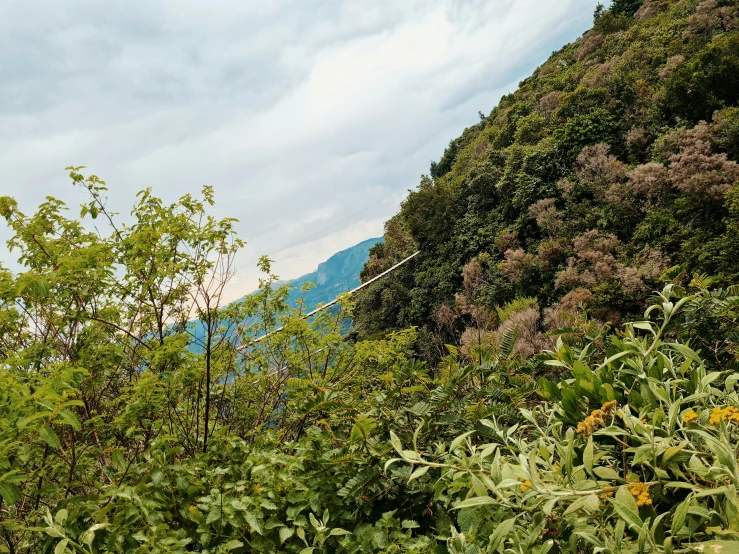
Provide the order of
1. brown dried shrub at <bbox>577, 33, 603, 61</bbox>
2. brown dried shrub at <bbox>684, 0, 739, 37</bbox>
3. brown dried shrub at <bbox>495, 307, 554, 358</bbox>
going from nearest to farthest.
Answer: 1. brown dried shrub at <bbox>495, 307, 554, 358</bbox>
2. brown dried shrub at <bbox>684, 0, 739, 37</bbox>
3. brown dried shrub at <bbox>577, 33, 603, 61</bbox>

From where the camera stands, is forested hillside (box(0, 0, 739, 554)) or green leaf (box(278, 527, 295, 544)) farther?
green leaf (box(278, 527, 295, 544))

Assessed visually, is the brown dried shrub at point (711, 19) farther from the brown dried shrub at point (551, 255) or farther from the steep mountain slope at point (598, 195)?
the brown dried shrub at point (551, 255)

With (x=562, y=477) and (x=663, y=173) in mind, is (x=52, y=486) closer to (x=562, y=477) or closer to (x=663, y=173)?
(x=562, y=477)

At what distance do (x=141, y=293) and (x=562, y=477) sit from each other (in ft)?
8.93

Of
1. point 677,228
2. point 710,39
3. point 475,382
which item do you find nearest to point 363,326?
point 677,228

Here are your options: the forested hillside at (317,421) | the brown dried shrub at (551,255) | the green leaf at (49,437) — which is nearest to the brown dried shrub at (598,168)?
the brown dried shrub at (551,255)

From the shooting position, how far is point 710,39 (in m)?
17.9

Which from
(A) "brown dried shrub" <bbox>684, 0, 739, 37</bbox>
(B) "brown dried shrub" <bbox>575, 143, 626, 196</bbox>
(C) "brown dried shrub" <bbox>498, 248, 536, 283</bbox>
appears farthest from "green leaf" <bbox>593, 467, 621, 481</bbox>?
(A) "brown dried shrub" <bbox>684, 0, 739, 37</bbox>

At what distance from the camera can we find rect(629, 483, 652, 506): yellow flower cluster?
76 centimetres

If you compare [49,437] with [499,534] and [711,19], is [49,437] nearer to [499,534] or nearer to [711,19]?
[499,534]

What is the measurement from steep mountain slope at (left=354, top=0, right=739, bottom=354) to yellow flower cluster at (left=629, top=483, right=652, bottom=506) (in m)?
10.0

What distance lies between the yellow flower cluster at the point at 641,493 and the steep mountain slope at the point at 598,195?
1003 cm

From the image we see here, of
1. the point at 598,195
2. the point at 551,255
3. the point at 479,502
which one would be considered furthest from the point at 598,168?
the point at 479,502

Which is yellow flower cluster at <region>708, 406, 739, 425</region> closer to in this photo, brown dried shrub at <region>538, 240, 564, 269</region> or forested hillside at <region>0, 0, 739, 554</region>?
forested hillside at <region>0, 0, 739, 554</region>
